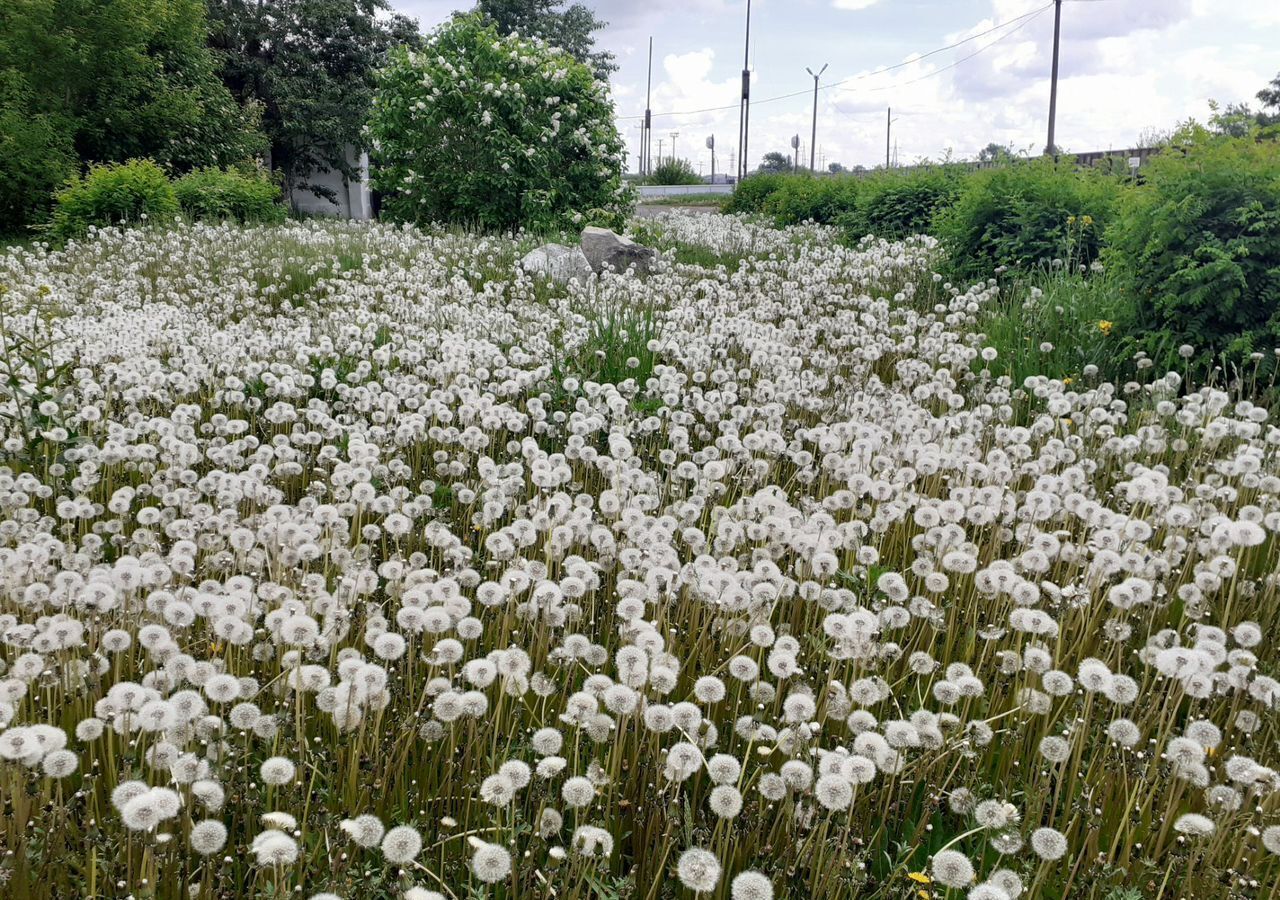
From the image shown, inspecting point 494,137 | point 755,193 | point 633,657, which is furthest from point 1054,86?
point 633,657

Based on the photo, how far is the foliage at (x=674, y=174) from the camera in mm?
53625

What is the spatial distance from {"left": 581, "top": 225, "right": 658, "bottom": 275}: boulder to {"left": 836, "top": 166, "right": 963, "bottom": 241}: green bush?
5031mm

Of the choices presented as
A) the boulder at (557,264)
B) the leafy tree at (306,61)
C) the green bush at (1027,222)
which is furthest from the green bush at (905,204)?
the leafy tree at (306,61)

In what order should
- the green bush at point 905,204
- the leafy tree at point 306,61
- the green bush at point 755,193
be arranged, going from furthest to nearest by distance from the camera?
the leafy tree at point 306,61
the green bush at point 755,193
the green bush at point 905,204

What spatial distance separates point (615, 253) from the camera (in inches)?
496

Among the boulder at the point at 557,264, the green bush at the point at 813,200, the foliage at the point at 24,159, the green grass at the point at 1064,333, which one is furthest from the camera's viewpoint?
the green bush at the point at 813,200

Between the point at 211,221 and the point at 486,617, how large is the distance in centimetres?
1525

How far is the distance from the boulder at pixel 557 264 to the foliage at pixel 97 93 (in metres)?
13.5

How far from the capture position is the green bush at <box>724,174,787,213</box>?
27.4 meters

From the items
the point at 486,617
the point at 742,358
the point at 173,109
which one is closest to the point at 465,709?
the point at 486,617

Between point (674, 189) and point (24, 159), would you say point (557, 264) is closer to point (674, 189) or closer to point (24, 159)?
point (24, 159)

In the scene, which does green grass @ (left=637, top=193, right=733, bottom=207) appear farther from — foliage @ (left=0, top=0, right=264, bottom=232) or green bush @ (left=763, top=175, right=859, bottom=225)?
foliage @ (left=0, top=0, right=264, bottom=232)

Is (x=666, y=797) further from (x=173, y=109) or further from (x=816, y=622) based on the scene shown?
(x=173, y=109)

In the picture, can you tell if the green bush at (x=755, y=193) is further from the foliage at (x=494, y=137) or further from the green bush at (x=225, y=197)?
the green bush at (x=225, y=197)
